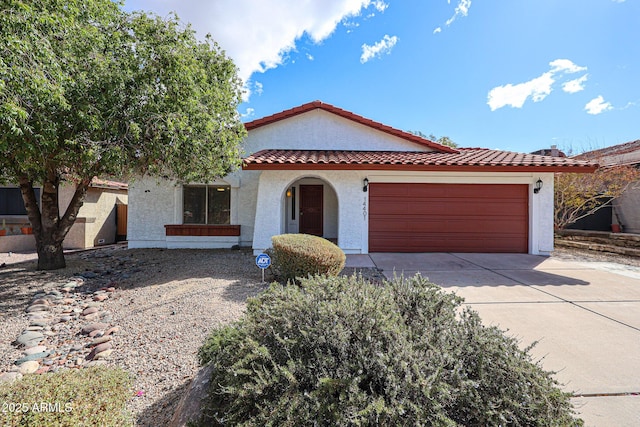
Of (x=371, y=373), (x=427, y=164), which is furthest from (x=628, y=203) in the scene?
(x=371, y=373)

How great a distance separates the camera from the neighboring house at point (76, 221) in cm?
1140

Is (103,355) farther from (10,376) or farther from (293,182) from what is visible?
(293,182)

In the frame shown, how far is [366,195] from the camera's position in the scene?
9180 millimetres

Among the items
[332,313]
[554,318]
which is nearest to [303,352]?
[332,313]

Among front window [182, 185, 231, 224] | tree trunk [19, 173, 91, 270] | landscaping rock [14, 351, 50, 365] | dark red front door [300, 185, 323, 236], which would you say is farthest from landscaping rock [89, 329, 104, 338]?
dark red front door [300, 185, 323, 236]

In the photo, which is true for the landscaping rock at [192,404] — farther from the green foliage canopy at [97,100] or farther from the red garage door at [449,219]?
the red garage door at [449,219]

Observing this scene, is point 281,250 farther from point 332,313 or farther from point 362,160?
point 362,160

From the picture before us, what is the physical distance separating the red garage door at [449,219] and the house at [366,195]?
3 centimetres

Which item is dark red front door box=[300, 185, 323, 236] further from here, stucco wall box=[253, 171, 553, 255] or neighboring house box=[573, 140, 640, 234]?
neighboring house box=[573, 140, 640, 234]

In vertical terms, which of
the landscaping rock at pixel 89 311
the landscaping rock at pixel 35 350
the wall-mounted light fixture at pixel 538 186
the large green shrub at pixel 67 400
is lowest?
the landscaping rock at pixel 35 350

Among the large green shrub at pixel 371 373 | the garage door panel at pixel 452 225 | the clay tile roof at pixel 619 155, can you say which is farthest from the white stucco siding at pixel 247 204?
the clay tile roof at pixel 619 155

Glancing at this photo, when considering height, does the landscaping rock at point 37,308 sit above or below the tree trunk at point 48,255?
below

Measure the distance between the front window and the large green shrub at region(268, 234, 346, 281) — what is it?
5550 mm

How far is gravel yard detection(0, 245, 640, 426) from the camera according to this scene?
10.6 feet
